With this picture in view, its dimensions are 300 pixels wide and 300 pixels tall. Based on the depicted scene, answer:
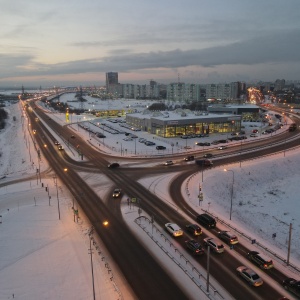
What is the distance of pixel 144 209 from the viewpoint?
36.8 meters

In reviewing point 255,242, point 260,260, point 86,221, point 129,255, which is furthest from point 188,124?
point 260,260

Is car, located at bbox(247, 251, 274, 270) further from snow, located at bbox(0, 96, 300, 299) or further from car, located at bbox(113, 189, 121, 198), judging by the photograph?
car, located at bbox(113, 189, 121, 198)

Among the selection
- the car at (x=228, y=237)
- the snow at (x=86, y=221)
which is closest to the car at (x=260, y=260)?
the snow at (x=86, y=221)

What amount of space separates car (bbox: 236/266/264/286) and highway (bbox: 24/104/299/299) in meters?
0.39

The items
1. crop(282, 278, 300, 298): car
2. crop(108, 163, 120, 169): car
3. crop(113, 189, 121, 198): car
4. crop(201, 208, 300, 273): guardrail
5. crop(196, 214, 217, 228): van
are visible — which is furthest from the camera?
crop(108, 163, 120, 169): car

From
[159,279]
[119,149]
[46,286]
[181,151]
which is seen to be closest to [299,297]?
[159,279]

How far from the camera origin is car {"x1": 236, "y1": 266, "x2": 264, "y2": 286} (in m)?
22.5

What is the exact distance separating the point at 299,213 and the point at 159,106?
5449 inches

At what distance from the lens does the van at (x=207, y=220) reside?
31953 mm

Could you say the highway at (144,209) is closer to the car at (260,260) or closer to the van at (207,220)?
the car at (260,260)

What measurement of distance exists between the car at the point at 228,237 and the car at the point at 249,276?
4.67 meters

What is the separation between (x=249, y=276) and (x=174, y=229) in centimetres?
911

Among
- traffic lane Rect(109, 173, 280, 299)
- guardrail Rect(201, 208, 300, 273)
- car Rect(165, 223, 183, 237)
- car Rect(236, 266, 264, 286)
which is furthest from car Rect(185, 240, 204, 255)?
guardrail Rect(201, 208, 300, 273)

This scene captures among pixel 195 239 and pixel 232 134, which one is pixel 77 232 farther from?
pixel 232 134
